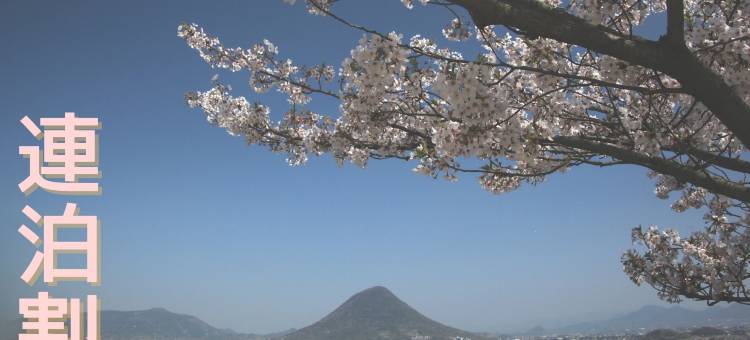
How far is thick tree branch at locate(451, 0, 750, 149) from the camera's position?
3863 mm

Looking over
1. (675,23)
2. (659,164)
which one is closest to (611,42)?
(675,23)

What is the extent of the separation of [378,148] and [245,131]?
274cm

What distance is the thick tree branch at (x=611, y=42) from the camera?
12.7 feet

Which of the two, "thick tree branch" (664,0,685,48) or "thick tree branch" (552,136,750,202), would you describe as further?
"thick tree branch" (552,136,750,202)

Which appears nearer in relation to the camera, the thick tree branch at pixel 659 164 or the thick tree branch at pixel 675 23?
the thick tree branch at pixel 675 23

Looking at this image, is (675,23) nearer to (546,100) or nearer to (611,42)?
(611,42)

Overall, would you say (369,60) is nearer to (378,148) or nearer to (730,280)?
(378,148)

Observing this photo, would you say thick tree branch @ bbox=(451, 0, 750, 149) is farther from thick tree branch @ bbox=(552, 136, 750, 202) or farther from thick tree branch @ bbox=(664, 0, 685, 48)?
thick tree branch @ bbox=(552, 136, 750, 202)

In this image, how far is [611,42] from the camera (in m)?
3.93

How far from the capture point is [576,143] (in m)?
5.48

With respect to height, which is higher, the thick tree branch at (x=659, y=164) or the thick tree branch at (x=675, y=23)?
the thick tree branch at (x=675, y=23)

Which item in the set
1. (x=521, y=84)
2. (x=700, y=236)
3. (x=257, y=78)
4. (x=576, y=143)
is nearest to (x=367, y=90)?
(x=576, y=143)

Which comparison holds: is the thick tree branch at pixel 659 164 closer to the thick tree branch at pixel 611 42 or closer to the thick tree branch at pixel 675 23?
the thick tree branch at pixel 611 42

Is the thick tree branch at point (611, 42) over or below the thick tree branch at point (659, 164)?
over
